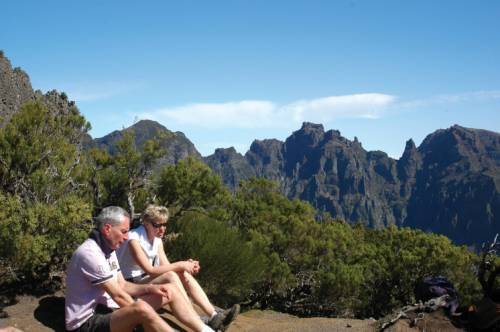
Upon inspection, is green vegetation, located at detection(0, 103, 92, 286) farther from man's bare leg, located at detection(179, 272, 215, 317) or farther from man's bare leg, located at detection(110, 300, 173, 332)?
man's bare leg, located at detection(110, 300, 173, 332)

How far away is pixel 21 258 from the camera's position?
25.7ft

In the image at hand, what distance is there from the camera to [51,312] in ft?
24.7

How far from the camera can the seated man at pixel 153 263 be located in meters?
5.97

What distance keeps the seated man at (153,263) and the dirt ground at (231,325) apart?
0.49 metres

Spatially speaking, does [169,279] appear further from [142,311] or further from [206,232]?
[206,232]

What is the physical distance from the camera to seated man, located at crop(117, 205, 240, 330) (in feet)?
19.6

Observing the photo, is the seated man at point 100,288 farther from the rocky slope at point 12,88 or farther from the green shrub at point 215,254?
the rocky slope at point 12,88

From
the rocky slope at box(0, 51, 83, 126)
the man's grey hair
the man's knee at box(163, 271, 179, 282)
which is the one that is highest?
the rocky slope at box(0, 51, 83, 126)

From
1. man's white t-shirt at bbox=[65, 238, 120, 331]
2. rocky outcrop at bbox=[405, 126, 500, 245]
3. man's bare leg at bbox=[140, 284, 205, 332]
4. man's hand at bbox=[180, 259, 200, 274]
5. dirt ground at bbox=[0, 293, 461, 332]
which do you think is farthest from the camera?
rocky outcrop at bbox=[405, 126, 500, 245]

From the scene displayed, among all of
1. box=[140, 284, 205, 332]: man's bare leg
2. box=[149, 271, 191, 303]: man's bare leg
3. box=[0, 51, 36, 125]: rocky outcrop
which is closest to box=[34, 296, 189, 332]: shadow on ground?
box=[149, 271, 191, 303]: man's bare leg

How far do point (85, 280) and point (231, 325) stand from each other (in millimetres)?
4200

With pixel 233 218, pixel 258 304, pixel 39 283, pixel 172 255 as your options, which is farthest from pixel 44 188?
pixel 258 304

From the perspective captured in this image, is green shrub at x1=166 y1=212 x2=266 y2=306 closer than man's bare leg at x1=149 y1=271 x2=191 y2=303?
No

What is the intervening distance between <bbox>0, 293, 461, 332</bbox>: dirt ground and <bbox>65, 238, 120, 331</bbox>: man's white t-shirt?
6.91 ft
